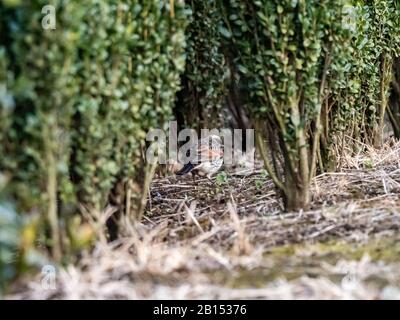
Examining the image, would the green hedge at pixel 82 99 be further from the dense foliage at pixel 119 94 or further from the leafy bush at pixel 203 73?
the leafy bush at pixel 203 73

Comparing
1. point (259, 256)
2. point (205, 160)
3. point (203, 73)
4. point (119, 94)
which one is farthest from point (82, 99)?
point (203, 73)

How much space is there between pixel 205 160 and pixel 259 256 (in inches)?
106

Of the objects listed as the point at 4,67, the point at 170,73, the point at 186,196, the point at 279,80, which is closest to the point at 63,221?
the point at 4,67

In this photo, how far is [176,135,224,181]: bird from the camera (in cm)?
536

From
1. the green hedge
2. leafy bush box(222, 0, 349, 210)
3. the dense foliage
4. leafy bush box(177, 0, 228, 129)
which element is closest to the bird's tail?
leafy bush box(177, 0, 228, 129)

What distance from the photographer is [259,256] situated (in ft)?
8.89

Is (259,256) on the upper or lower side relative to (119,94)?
lower

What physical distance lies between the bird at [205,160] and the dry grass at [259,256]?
1260mm

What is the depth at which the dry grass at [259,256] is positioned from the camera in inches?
90.1

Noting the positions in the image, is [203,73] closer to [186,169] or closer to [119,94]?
[186,169]

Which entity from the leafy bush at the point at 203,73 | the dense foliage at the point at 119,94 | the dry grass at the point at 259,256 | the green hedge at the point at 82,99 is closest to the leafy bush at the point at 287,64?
→ the dense foliage at the point at 119,94
